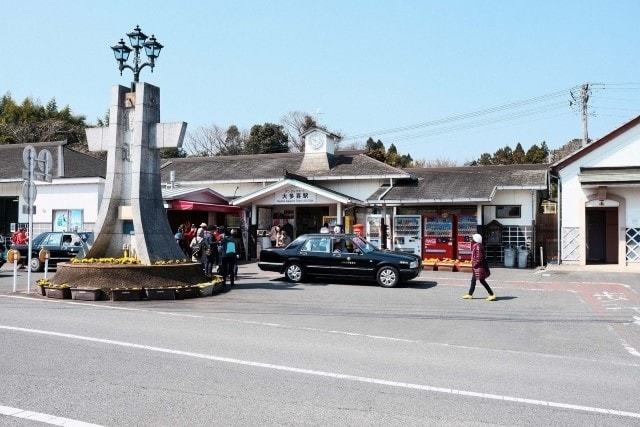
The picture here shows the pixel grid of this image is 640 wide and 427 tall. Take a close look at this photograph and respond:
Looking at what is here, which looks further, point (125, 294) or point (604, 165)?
point (604, 165)

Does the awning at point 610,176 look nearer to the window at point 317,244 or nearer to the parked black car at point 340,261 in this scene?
the parked black car at point 340,261

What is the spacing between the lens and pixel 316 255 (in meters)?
18.7

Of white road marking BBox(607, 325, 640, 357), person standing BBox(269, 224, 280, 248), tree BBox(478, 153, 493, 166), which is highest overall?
tree BBox(478, 153, 493, 166)

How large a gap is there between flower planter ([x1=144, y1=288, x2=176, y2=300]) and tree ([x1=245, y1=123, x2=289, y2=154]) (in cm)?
4653

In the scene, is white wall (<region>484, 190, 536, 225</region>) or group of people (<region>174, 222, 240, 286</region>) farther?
white wall (<region>484, 190, 536, 225</region>)

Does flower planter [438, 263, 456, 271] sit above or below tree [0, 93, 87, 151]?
below

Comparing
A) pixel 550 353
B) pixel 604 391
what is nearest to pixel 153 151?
pixel 550 353

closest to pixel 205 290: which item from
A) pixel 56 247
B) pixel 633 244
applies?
pixel 56 247

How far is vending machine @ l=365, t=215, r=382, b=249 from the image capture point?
86.0ft

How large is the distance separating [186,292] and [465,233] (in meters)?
14.0

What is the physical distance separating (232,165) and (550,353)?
2573 centimetres

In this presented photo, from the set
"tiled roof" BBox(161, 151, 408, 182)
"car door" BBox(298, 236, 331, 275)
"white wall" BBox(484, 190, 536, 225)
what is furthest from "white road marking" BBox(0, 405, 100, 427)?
"white wall" BBox(484, 190, 536, 225)

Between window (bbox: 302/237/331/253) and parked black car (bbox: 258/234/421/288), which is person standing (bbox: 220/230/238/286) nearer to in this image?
parked black car (bbox: 258/234/421/288)

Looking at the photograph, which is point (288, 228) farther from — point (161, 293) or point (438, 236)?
point (161, 293)
